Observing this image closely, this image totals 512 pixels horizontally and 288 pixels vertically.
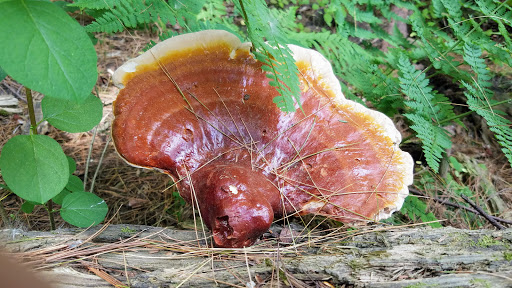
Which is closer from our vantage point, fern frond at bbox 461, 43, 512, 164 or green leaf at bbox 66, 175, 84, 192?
green leaf at bbox 66, 175, 84, 192

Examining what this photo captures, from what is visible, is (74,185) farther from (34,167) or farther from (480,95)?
(480,95)

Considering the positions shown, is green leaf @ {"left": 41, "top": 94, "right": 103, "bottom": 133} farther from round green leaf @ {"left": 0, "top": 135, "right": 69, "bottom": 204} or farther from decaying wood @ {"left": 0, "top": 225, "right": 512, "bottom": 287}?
decaying wood @ {"left": 0, "top": 225, "right": 512, "bottom": 287}

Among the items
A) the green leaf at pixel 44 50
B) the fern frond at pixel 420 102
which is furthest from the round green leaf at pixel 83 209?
the fern frond at pixel 420 102

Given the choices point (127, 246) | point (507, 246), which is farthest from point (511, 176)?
point (127, 246)

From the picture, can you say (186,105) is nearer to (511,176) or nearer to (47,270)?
(47,270)

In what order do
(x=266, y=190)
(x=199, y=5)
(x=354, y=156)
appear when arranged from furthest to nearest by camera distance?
(x=199, y=5), (x=354, y=156), (x=266, y=190)

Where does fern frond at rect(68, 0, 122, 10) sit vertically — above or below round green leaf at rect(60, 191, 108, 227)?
above

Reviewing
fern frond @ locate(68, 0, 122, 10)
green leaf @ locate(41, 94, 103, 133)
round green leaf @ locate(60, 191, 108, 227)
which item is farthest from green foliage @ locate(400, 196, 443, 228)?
fern frond @ locate(68, 0, 122, 10)
